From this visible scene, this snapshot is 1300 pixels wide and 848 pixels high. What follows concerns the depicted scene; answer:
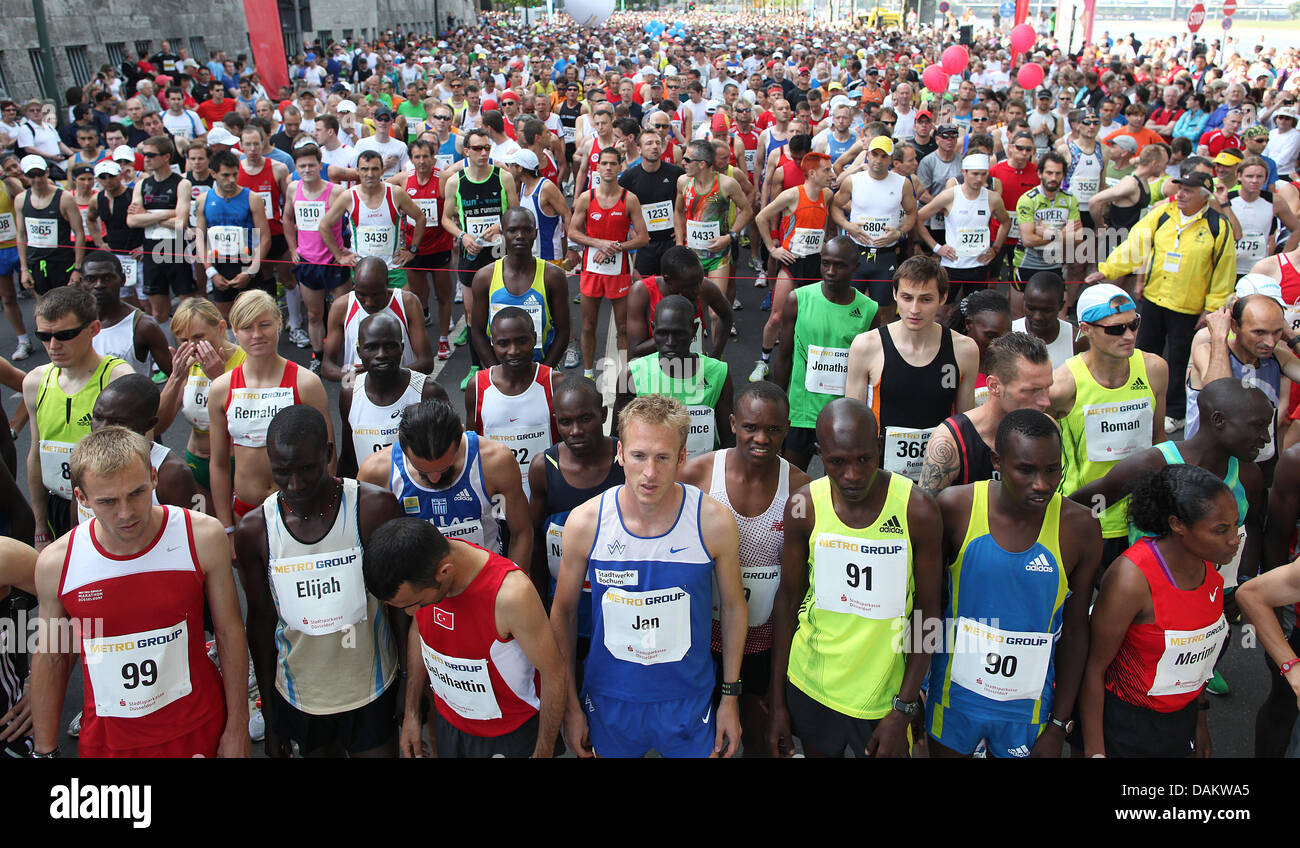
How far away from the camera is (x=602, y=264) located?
27.4 ft

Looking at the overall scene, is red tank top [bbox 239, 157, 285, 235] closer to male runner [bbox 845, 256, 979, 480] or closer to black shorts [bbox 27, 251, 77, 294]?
black shorts [bbox 27, 251, 77, 294]

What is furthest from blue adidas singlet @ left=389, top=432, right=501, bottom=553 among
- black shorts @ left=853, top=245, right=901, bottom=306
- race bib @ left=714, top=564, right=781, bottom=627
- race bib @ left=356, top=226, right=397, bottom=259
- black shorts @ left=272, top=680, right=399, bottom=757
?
black shorts @ left=853, top=245, right=901, bottom=306

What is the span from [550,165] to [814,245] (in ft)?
14.7

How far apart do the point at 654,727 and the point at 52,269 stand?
870cm

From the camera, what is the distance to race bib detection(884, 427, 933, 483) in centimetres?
484

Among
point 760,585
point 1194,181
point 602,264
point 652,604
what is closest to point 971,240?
point 1194,181

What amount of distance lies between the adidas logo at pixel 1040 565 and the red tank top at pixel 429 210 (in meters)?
7.22

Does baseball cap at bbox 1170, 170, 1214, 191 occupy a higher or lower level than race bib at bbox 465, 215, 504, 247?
higher

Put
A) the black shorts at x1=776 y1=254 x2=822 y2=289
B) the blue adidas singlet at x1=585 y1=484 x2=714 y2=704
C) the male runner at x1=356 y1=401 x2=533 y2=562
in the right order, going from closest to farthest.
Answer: the blue adidas singlet at x1=585 y1=484 x2=714 y2=704 → the male runner at x1=356 y1=401 x2=533 y2=562 → the black shorts at x1=776 y1=254 x2=822 y2=289

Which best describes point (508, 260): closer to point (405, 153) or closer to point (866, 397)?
point (866, 397)

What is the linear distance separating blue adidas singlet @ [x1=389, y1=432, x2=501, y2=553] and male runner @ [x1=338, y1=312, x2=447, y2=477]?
2.83ft

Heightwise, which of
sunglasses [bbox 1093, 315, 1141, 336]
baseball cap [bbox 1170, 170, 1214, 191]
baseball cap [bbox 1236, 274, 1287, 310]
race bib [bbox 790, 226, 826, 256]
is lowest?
race bib [bbox 790, 226, 826, 256]

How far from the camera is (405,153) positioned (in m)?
12.2
